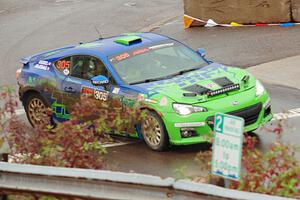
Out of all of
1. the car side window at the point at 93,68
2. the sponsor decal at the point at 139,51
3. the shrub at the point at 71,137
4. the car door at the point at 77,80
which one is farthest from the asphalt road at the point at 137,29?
the shrub at the point at 71,137

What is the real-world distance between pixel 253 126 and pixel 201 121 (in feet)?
2.82

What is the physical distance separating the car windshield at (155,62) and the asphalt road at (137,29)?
3.40 feet

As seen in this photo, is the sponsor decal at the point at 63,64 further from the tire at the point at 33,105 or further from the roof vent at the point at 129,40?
the roof vent at the point at 129,40

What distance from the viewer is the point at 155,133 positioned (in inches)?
455

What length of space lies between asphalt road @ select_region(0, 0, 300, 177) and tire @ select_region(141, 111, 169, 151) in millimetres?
132

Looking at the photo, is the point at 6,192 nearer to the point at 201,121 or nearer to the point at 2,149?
the point at 2,149

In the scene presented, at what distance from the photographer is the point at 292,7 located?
69.8ft

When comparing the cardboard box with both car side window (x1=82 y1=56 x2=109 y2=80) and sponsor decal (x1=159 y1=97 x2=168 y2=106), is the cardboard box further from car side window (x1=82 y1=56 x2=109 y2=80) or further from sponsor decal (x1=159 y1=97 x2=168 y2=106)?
sponsor decal (x1=159 y1=97 x2=168 y2=106)

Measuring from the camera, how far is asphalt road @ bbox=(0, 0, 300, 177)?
11.7 metres

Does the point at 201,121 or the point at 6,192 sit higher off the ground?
the point at 6,192

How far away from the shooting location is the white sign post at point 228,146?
20.7ft

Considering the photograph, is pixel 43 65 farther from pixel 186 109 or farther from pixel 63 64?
pixel 186 109

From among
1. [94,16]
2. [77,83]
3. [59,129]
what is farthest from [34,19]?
[59,129]

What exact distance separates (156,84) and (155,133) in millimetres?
773
